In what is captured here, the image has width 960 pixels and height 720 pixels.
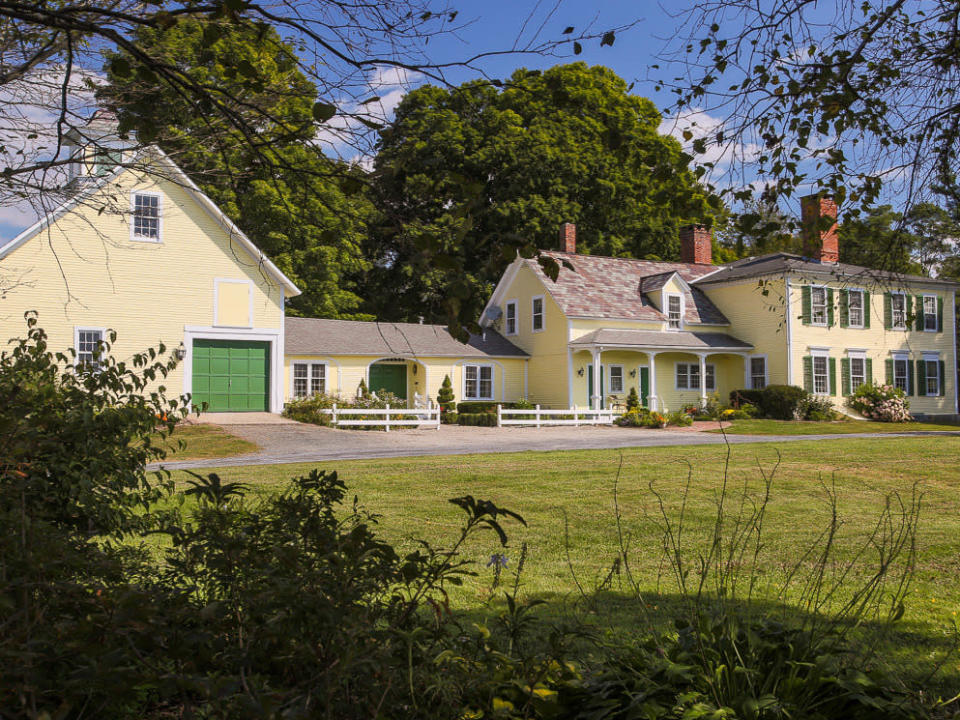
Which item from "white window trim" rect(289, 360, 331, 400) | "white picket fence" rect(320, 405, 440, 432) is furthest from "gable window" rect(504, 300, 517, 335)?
"white window trim" rect(289, 360, 331, 400)

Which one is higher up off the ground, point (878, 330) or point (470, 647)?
point (878, 330)

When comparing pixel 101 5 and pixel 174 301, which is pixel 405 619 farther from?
pixel 174 301

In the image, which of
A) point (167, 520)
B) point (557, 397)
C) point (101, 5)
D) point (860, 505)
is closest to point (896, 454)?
point (860, 505)

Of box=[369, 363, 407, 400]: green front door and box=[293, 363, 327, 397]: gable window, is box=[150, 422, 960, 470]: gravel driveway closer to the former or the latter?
box=[293, 363, 327, 397]: gable window

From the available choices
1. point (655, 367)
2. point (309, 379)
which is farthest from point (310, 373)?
point (655, 367)

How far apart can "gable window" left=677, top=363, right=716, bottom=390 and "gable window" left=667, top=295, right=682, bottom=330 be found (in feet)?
5.40

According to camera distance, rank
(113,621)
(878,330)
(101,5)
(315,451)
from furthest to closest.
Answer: (878,330) < (315,451) < (101,5) < (113,621)

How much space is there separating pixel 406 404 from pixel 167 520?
2233 centimetres

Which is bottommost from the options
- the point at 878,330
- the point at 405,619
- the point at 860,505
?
the point at 860,505

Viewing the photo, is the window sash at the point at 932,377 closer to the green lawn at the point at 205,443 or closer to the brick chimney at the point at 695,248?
the brick chimney at the point at 695,248

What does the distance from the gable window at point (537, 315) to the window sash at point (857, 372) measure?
→ 503 inches

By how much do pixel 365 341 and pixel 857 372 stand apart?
1989cm

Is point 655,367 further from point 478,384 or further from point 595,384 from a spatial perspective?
point 478,384

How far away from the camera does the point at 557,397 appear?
29781mm
